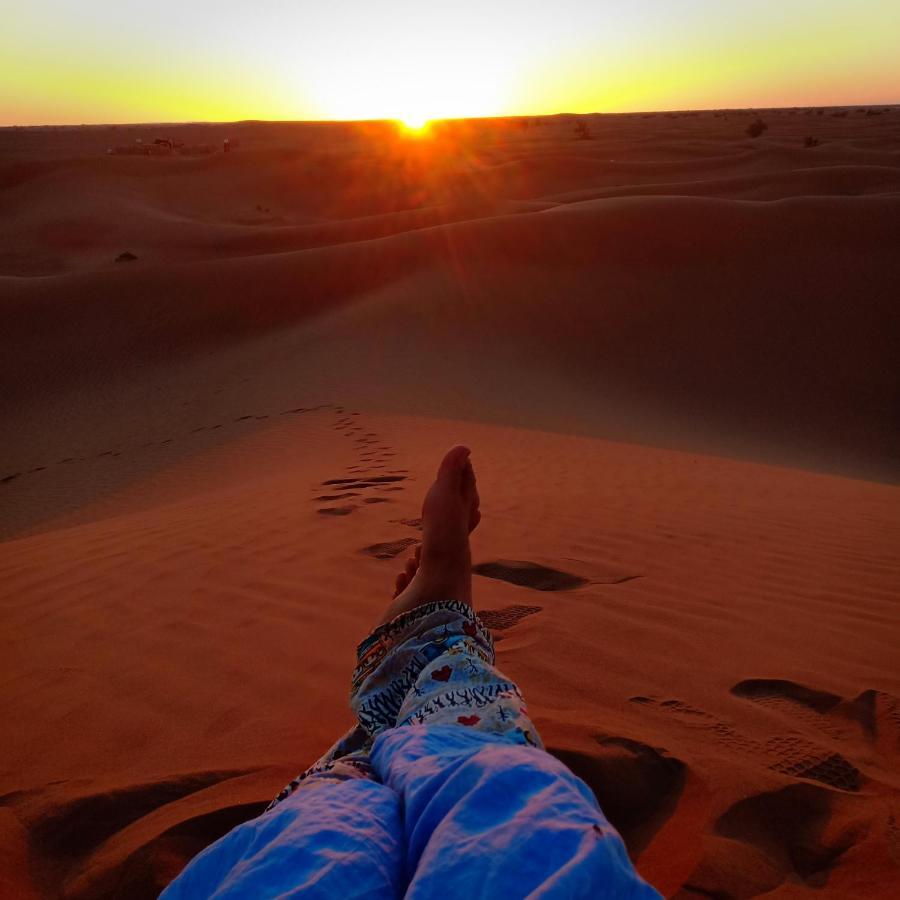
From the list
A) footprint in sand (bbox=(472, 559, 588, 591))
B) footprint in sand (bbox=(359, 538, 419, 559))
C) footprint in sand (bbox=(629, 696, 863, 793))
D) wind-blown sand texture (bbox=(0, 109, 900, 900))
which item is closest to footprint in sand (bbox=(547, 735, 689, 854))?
wind-blown sand texture (bbox=(0, 109, 900, 900))

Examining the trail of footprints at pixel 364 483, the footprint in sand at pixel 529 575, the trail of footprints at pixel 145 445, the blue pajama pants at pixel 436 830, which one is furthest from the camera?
the trail of footprints at pixel 145 445

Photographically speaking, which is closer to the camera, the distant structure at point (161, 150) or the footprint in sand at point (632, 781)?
the footprint in sand at point (632, 781)

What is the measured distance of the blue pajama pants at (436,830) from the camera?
0.99m

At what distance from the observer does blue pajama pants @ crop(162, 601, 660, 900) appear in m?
0.99

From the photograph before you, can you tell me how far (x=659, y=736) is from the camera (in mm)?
2172

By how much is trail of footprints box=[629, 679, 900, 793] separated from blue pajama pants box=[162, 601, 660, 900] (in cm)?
94

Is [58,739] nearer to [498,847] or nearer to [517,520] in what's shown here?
[498,847]

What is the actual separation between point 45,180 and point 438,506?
3209 cm

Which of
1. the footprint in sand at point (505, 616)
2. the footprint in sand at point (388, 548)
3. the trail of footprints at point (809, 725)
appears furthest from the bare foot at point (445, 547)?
the footprint in sand at point (388, 548)

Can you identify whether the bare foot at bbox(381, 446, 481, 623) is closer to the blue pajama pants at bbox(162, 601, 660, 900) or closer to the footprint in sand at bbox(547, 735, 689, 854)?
the footprint in sand at bbox(547, 735, 689, 854)

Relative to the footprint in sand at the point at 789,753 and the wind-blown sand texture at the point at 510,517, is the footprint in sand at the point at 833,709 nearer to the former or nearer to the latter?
the wind-blown sand texture at the point at 510,517

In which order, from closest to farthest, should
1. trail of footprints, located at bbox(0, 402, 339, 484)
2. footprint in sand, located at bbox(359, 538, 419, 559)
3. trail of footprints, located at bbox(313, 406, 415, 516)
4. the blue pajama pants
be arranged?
the blue pajama pants < footprint in sand, located at bbox(359, 538, 419, 559) < trail of footprints, located at bbox(313, 406, 415, 516) < trail of footprints, located at bbox(0, 402, 339, 484)

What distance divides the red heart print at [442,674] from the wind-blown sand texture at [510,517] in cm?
59

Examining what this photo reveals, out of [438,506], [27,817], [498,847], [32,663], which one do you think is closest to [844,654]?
[438,506]
